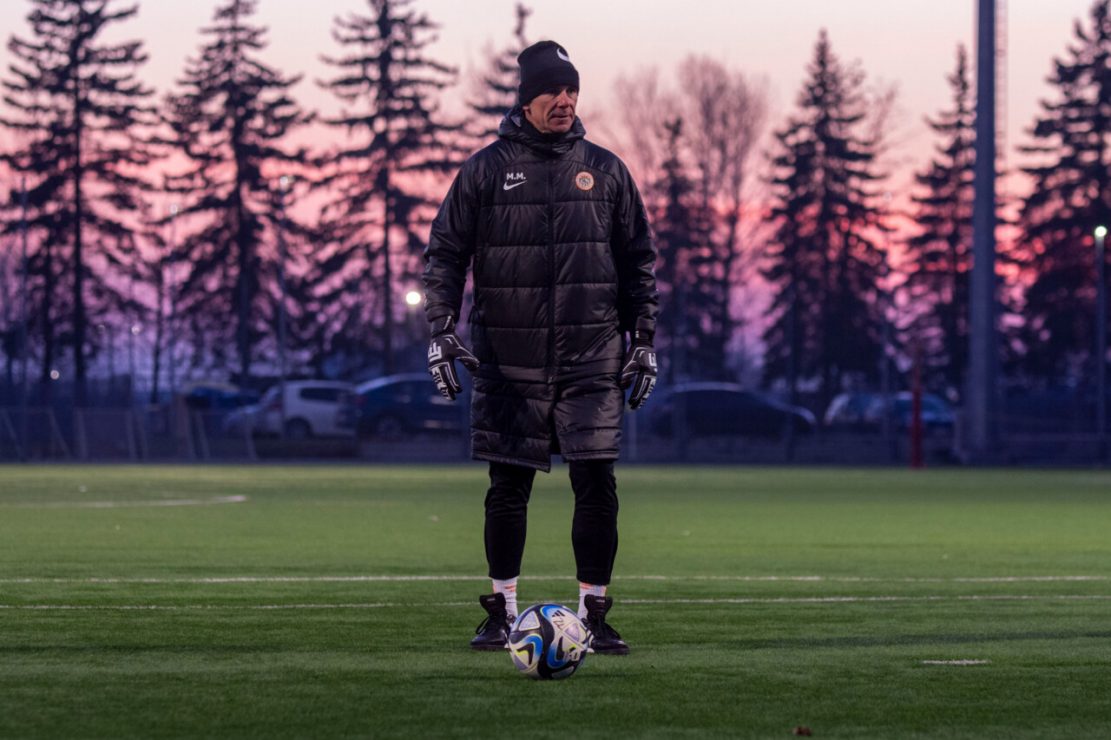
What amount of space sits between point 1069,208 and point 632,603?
6528 centimetres

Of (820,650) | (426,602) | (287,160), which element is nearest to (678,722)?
(820,650)

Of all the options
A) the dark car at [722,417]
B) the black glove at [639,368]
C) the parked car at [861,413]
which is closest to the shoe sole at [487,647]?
the black glove at [639,368]

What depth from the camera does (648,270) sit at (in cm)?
790

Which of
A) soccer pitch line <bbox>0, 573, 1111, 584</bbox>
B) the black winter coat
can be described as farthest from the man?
soccer pitch line <bbox>0, 573, 1111, 584</bbox>

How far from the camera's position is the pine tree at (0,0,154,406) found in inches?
2628

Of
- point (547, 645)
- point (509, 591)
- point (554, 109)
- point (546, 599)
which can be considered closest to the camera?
point (547, 645)

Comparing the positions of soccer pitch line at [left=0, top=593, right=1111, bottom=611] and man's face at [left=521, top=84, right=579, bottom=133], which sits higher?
man's face at [left=521, top=84, right=579, bottom=133]

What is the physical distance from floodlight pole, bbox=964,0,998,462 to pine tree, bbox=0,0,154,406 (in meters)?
34.5

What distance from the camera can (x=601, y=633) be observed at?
757 centimetres

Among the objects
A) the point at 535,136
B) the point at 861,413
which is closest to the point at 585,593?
the point at 535,136

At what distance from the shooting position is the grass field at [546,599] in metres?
5.95

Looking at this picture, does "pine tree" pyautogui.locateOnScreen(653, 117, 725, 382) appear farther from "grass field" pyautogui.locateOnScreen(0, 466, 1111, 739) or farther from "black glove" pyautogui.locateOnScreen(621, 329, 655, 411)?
"black glove" pyautogui.locateOnScreen(621, 329, 655, 411)

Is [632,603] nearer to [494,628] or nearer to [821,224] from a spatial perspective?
[494,628]

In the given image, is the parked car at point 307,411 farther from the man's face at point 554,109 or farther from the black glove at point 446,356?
the man's face at point 554,109
